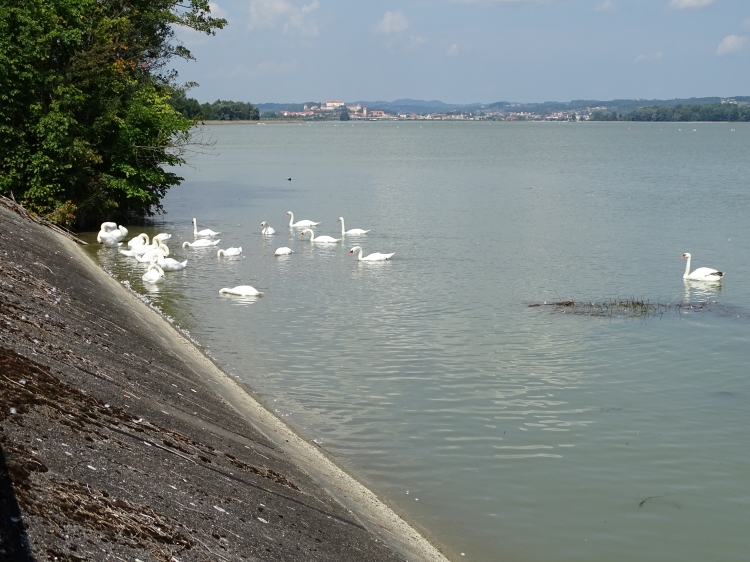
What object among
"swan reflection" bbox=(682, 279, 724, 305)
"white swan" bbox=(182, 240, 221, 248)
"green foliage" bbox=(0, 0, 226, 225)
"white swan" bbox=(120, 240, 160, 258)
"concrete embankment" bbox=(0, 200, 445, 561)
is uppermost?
"green foliage" bbox=(0, 0, 226, 225)

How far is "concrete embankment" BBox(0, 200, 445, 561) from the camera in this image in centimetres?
638

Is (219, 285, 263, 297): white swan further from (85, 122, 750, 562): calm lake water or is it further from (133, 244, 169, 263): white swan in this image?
(133, 244, 169, 263): white swan

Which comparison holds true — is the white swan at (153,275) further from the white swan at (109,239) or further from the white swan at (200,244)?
the white swan at (200,244)

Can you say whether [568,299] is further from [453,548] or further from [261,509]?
[261,509]

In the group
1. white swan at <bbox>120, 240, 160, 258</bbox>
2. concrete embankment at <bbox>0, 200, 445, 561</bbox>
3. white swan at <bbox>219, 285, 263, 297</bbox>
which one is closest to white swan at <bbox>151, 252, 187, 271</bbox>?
white swan at <bbox>120, 240, 160, 258</bbox>

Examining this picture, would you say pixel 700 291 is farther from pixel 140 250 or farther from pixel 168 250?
pixel 140 250

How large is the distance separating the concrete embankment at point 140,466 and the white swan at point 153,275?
10232 mm

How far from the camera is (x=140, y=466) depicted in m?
7.64

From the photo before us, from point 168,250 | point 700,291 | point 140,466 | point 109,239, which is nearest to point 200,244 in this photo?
point 109,239

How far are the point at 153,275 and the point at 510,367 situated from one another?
11270mm

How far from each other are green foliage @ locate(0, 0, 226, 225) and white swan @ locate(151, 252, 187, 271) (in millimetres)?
5000

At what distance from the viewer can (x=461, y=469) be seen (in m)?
11.6

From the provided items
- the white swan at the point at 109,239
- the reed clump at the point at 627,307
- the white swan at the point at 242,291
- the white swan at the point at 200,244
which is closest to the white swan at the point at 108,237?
the white swan at the point at 109,239

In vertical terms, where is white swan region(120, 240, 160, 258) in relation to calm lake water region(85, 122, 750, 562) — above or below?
above
